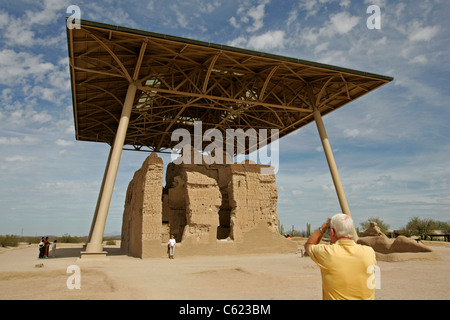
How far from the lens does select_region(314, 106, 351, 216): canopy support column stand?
64.6 feet

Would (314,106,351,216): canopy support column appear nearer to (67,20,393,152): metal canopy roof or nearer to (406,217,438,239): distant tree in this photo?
(67,20,393,152): metal canopy roof

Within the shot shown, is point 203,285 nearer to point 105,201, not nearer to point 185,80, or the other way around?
point 105,201

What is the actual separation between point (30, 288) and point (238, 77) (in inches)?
686

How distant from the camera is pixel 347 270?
9.16 feet

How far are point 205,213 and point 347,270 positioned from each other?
14661mm

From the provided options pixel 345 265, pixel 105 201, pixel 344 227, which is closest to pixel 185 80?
pixel 105 201

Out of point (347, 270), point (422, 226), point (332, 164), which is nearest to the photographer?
point (347, 270)

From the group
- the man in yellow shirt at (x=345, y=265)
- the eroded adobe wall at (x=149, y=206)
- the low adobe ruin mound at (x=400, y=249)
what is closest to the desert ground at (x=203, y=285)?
the low adobe ruin mound at (x=400, y=249)

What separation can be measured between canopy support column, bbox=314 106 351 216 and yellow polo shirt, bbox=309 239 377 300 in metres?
17.7

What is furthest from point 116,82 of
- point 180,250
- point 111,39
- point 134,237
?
point 180,250

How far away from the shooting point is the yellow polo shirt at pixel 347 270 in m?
2.78

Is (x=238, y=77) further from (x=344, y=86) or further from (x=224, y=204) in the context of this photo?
(x=224, y=204)

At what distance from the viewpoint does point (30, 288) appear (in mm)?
7500

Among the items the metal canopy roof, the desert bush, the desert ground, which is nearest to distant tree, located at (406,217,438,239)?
the metal canopy roof
